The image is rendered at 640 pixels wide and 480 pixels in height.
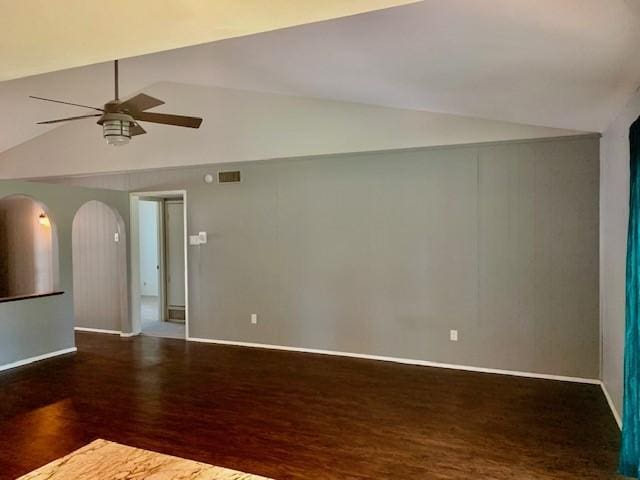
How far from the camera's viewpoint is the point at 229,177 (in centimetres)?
619

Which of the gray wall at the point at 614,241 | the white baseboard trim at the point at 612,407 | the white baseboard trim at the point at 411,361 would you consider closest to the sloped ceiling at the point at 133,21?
the gray wall at the point at 614,241

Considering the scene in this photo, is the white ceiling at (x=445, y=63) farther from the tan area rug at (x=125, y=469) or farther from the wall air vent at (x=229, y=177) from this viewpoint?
the tan area rug at (x=125, y=469)

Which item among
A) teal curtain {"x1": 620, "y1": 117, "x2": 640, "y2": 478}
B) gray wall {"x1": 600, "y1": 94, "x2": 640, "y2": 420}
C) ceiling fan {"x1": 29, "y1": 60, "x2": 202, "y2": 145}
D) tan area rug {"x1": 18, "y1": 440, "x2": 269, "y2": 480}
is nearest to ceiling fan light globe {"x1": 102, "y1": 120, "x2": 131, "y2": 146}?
ceiling fan {"x1": 29, "y1": 60, "x2": 202, "y2": 145}

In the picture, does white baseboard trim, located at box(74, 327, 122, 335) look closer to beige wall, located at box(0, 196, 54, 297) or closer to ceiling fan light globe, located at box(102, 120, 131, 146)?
beige wall, located at box(0, 196, 54, 297)

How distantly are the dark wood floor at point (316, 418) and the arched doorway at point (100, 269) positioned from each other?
72.1 inches

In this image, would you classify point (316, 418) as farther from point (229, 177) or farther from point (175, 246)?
point (175, 246)

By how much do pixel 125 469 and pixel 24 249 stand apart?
751cm

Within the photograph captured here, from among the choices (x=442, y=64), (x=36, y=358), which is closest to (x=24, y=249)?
(x=36, y=358)

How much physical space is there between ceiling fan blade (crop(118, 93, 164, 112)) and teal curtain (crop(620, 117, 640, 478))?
3.29 metres

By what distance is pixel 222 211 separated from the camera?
Answer: 6.29m

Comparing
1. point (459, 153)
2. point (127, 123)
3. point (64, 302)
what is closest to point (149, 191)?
point (64, 302)

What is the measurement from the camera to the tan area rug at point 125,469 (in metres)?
1.23

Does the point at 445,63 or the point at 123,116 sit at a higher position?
the point at 445,63

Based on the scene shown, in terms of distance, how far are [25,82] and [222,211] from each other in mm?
2691
